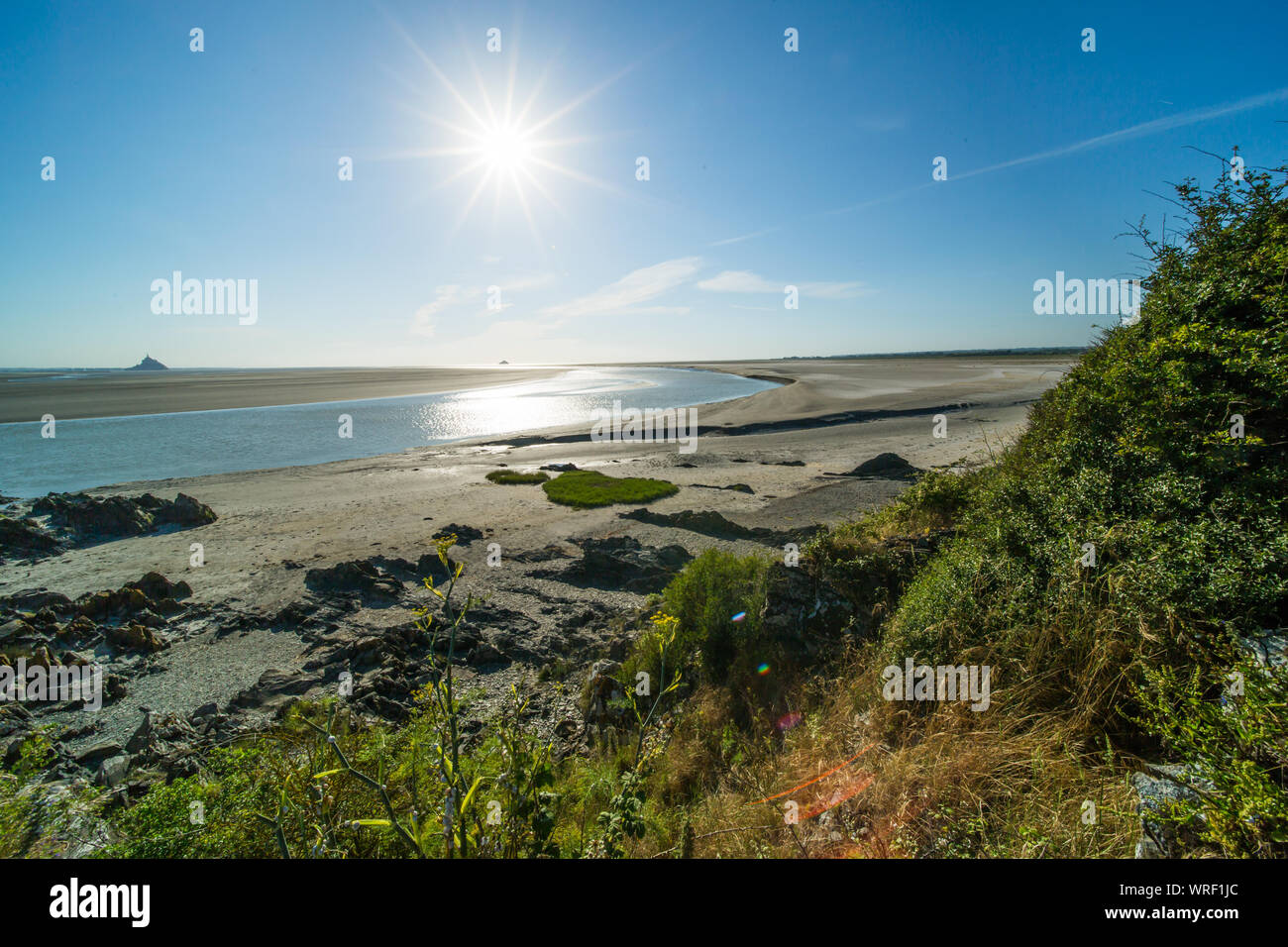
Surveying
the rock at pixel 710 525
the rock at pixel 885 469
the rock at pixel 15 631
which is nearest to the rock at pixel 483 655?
the rock at pixel 710 525

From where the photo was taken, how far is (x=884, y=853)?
124 inches

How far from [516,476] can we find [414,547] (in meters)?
10.3

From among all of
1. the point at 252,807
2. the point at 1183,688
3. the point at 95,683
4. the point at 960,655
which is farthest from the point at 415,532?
the point at 1183,688

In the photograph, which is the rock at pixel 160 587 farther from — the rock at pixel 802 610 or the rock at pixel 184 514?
the rock at pixel 802 610

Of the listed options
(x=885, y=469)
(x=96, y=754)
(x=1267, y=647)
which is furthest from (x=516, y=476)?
(x=1267, y=647)

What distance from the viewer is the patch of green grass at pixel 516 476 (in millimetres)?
24328

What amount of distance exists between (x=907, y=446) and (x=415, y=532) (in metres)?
24.7

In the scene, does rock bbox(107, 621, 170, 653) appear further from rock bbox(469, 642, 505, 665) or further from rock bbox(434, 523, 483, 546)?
rock bbox(434, 523, 483, 546)

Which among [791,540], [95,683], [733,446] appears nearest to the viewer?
[95,683]

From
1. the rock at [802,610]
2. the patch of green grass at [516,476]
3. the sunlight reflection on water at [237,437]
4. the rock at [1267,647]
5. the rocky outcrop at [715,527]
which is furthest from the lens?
the sunlight reflection on water at [237,437]

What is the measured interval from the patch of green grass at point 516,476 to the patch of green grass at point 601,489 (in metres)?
1.12

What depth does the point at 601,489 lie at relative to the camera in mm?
21109

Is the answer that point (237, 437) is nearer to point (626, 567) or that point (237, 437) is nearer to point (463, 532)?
point (463, 532)

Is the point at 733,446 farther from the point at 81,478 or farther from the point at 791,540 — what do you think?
the point at 81,478
